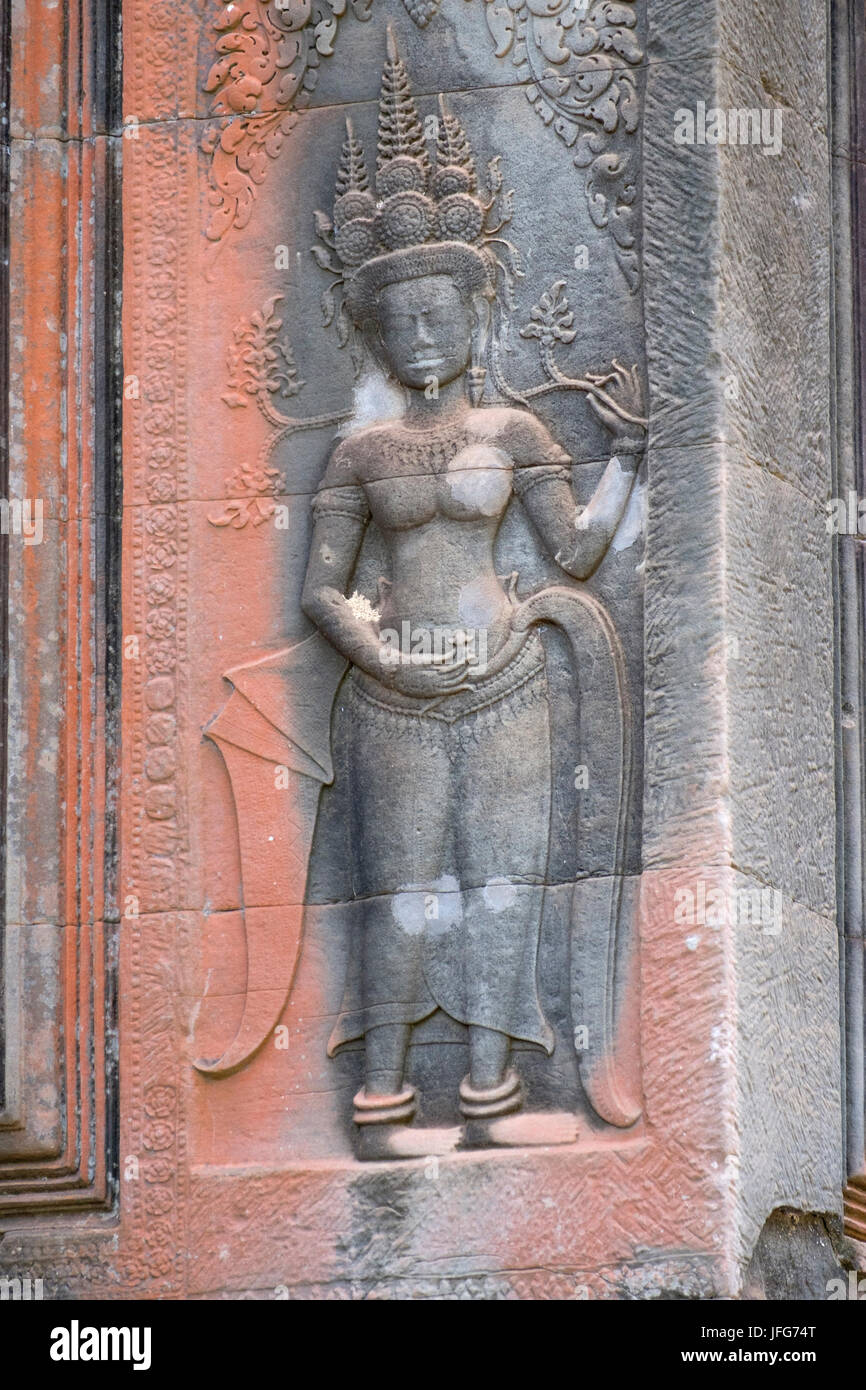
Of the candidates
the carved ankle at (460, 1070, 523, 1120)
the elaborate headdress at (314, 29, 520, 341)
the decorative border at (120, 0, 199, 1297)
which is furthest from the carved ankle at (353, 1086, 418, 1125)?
the elaborate headdress at (314, 29, 520, 341)

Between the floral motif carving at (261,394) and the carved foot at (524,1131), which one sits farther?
the floral motif carving at (261,394)

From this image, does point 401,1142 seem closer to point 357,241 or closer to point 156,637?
point 156,637

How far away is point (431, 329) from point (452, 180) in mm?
509

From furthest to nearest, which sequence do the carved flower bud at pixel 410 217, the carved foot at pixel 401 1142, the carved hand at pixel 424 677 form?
1. the carved flower bud at pixel 410 217
2. the carved hand at pixel 424 677
3. the carved foot at pixel 401 1142

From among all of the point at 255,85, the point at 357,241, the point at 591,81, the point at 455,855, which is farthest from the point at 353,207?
the point at 455,855

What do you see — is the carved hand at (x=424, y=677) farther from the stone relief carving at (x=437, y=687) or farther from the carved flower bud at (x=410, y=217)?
the carved flower bud at (x=410, y=217)

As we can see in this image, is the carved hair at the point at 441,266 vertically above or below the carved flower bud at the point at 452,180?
below

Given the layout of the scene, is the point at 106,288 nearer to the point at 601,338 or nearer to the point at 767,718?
the point at 601,338

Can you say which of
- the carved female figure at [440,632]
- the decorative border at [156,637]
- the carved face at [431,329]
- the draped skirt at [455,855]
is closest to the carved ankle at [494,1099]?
the carved female figure at [440,632]

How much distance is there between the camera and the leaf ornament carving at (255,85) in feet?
40.3

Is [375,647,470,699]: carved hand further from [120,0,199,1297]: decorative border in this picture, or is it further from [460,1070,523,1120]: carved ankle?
[460,1070,523,1120]: carved ankle

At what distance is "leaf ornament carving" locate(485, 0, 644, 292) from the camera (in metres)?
11.9

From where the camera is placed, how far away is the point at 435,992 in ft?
38.1

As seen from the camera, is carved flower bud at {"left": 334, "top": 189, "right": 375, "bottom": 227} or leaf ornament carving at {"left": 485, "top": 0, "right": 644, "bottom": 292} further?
carved flower bud at {"left": 334, "top": 189, "right": 375, "bottom": 227}
